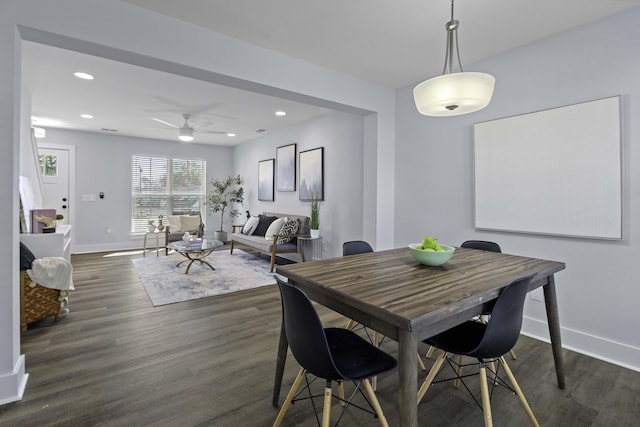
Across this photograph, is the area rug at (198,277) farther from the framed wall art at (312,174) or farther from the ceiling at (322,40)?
the ceiling at (322,40)

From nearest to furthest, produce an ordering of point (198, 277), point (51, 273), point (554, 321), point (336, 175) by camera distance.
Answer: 1. point (554, 321)
2. point (51, 273)
3. point (198, 277)
4. point (336, 175)

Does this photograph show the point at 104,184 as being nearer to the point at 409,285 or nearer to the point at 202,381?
the point at 202,381

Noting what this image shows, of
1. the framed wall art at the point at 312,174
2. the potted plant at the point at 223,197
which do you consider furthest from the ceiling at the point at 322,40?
the potted plant at the point at 223,197

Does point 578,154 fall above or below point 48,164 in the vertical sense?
below

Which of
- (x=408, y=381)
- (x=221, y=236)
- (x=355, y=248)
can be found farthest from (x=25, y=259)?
(x=221, y=236)

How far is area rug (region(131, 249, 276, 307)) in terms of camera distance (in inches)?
149

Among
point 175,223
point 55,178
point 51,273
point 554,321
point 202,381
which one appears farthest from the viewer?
point 175,223

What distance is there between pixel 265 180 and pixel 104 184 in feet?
11.4

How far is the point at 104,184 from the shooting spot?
6.64 metres

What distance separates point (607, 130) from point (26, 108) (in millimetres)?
5897

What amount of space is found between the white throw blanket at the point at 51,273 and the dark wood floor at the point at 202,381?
396 millimetres

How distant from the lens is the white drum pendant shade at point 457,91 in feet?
5.34

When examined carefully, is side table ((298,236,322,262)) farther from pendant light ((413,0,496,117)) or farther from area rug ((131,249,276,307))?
pendant light ((413,0,496,117))

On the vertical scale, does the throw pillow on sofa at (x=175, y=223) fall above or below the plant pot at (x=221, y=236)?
above
